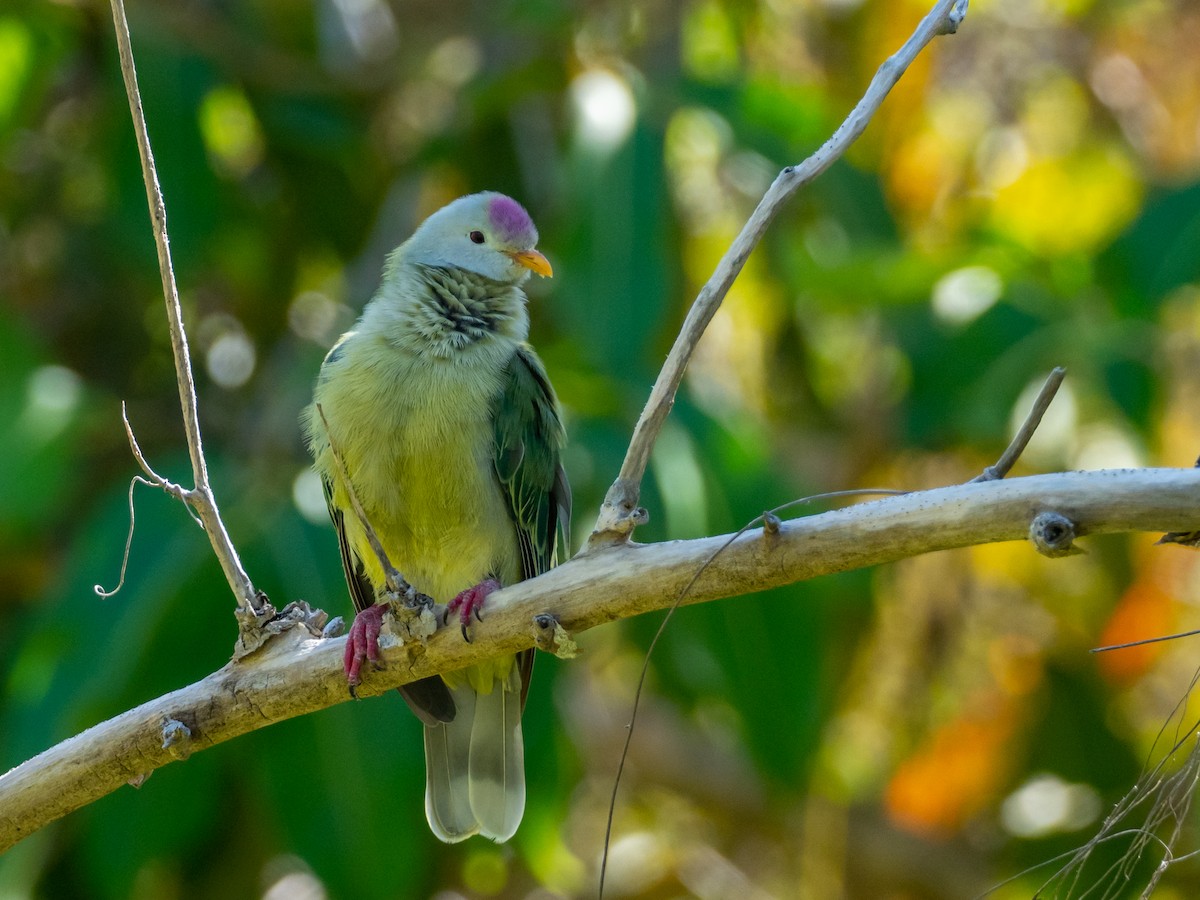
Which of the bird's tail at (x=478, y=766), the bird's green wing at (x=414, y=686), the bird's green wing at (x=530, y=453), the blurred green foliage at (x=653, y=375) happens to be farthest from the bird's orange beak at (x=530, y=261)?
the bird's tail at (x=478, y=766)

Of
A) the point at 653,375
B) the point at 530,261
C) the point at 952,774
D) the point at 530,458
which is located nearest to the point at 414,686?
the point at 530,458

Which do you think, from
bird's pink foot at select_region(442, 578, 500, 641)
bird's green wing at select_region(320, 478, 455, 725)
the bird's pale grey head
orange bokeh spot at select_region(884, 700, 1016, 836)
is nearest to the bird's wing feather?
bird's green wing at select_region(320, 478, 455, 725)

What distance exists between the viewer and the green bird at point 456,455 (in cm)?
331

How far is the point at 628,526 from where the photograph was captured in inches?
91.2

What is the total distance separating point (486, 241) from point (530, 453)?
2.17ft

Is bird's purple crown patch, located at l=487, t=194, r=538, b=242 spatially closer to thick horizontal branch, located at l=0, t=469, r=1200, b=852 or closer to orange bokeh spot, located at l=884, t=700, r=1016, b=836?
thick horizontal branch, located at l=0, t=469, r=1200, b=852

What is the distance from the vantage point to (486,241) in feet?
12.6

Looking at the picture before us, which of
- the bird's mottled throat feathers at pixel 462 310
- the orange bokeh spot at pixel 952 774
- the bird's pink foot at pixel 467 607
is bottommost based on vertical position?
the orange bokeh spot at pixel 952 774

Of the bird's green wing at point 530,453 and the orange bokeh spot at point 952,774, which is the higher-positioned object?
the bird's green wing at point 530,453

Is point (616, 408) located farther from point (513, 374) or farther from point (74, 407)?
point (74, 407)

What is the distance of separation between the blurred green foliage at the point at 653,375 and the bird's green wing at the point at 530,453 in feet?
1.49

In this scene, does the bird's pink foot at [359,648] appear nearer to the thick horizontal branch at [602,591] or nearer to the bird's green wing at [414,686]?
the thick horizontal branch at [602,591]

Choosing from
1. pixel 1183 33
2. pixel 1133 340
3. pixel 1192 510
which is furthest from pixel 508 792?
pixel 1183 33

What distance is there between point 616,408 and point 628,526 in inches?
94.1
